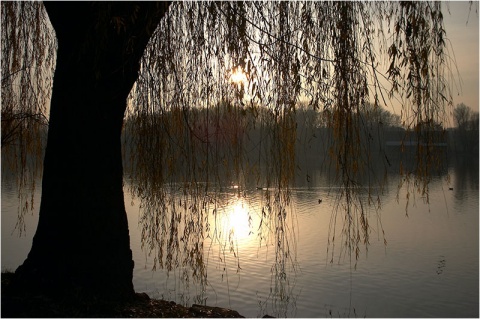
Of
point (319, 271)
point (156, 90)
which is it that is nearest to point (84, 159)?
point (156, 90)

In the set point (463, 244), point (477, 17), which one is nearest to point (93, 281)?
point (477, 17)

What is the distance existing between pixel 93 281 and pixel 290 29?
1848mm

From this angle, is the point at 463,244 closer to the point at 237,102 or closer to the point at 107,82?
the point at 237,102

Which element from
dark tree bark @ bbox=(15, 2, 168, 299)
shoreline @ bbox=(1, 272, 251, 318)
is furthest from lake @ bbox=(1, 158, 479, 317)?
dark tree bark @ bbox=(15, 2, 168, 299)

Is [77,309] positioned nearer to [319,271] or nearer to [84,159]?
[84,159]

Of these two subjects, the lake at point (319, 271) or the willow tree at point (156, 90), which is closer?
the willow tree at point (156, 90)

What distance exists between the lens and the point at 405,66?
8.77 ft

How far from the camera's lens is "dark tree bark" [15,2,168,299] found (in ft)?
9.00

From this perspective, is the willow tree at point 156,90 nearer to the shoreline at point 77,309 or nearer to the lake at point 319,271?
the shoreline at point 77,309

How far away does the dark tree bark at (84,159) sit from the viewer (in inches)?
108

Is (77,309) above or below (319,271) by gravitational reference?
above

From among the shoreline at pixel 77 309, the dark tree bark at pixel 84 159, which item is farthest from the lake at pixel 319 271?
the dark tree bark at pixel 84 159

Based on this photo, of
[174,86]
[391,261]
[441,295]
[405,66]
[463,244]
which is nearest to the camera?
[405,66]

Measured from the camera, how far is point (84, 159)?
2.77 m
